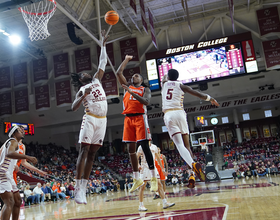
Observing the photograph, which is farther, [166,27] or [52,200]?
[166,27]

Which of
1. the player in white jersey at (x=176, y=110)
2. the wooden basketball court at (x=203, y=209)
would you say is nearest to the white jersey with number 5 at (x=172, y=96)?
the player in white jersey at (x=176, y=110)

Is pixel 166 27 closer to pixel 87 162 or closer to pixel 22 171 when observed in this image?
pixel 22 171

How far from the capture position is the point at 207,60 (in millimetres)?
17906

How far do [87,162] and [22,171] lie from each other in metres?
17.7

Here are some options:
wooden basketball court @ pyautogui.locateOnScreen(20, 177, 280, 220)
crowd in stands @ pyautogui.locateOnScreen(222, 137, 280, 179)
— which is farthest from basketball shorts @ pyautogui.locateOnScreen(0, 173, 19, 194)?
crowd in stands @ pyautogui.locateOnScreen(222, 137, 280, 179)

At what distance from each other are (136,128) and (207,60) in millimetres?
13864

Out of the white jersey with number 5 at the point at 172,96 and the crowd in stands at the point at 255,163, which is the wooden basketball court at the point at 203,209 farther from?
the crowd in stands at the point at 255,163

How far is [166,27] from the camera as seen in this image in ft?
71.4

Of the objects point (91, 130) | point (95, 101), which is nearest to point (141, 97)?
point (95, 101)

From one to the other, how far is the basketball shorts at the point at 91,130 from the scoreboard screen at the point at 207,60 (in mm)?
13355

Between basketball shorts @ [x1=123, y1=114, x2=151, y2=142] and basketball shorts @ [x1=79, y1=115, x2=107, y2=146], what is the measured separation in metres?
0.61

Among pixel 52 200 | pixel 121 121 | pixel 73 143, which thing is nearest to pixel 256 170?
pixel 52 200

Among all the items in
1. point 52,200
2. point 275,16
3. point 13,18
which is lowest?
point 52,200

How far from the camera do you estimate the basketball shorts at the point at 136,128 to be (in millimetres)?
5203
